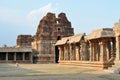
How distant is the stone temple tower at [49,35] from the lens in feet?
224

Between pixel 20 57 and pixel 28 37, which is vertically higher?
pixel 28 37

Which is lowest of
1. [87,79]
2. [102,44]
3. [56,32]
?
[87,79]

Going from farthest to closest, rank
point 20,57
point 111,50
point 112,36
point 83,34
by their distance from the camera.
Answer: point 20,57
point 83,34
point 111,50
point 112,36

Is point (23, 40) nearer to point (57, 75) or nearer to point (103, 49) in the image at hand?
point (103, 49)

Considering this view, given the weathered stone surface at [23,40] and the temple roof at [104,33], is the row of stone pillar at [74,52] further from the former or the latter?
the weathered stone surface at [23,40]

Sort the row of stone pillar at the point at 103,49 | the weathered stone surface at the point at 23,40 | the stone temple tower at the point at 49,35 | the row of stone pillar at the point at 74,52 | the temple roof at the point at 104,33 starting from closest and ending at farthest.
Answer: the temple roof at the point at 104,33
the row of stone pillar at the point at 103,49
the row of stone pillar at the point at 74,52
the stone temple tower at the point at 49,35
the weathered stone surface at the point at 23,40

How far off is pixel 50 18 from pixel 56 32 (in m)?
3.81

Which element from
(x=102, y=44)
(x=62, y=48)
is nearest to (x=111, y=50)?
(x=102, y=44)

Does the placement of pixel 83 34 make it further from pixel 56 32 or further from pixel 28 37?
pixel 28 37

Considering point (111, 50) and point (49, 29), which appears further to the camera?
point (49, 29)

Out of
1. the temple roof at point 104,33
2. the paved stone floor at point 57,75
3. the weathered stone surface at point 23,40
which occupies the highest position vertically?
the weathered stone surface at point 23,40

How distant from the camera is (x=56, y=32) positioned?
70375mm

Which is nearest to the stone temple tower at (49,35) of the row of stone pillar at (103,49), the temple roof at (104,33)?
the row of stone pillar at (103,49)

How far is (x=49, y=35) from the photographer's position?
69875mm
